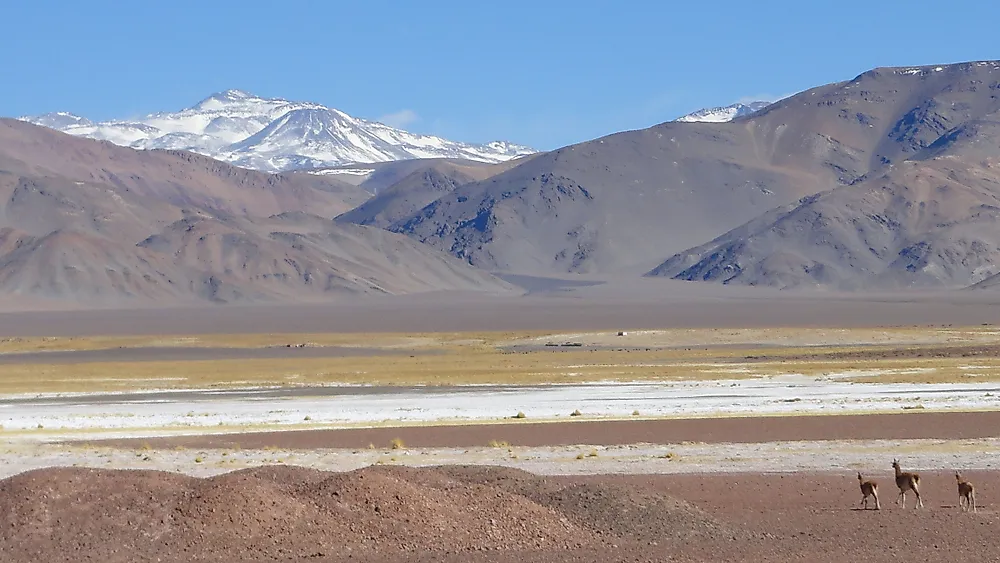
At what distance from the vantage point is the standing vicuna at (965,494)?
20.8 meters

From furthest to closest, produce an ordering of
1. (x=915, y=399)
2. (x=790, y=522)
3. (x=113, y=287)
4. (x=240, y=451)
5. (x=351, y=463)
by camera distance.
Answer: (x=113, y=287) → (x=915, y=399) → (x=240, y=451) → (x=351, y=463) → (x=790, y=522)

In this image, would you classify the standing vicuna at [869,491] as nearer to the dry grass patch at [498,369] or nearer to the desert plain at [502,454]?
the desert plain at [502,454]

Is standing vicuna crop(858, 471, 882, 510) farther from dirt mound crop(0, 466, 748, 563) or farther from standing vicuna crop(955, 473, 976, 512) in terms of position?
dirt mound crop(0, 466, 748, 563)

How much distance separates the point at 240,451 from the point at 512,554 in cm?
1561

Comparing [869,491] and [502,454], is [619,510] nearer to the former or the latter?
[869,491]

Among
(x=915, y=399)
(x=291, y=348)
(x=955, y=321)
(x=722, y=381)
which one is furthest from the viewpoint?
(x=955, y=321)

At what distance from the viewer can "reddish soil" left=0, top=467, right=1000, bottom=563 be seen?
1761 centimetres

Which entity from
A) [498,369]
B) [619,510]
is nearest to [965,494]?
[619,510]

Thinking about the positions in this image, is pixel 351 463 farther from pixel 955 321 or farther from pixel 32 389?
pixel 955 321

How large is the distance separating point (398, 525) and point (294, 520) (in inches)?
55.6

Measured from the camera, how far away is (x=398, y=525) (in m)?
18.4

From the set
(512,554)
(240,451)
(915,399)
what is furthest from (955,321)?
(512,554)

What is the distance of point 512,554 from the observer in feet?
58.5

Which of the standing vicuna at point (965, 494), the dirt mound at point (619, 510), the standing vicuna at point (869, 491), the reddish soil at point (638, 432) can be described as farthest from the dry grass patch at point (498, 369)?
the dirt mound at point (619, 510)
